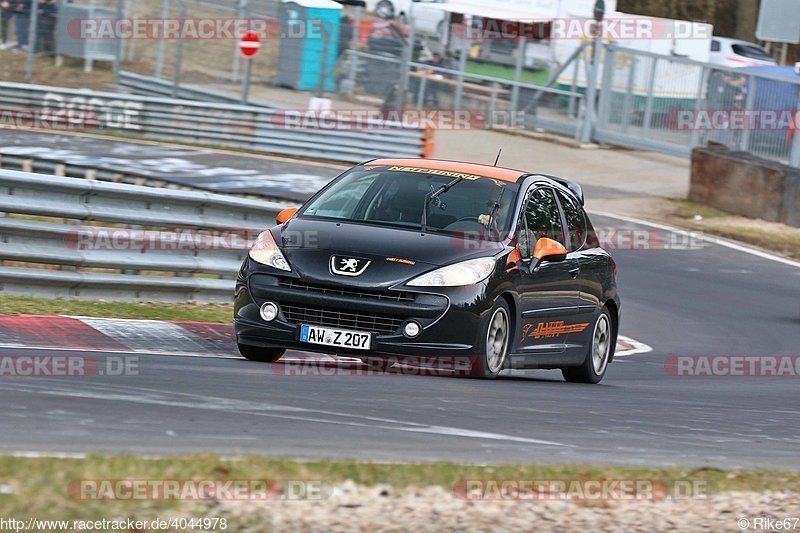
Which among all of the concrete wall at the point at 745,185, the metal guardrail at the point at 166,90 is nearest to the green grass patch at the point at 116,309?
the concrete wall at the point at 745,185

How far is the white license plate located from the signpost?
21.4 metres

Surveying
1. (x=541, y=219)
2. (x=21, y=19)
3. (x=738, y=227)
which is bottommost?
(x=738, y=227)

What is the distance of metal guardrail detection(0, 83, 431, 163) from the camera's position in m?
26.5

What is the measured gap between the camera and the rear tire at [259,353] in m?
9.41

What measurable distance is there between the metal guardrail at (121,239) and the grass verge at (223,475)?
5.94 metres

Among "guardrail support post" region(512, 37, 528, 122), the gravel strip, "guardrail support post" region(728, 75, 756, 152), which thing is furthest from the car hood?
"guardrail support post" region(512, 37, 528, 122)

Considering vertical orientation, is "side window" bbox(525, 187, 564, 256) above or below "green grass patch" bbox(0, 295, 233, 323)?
above

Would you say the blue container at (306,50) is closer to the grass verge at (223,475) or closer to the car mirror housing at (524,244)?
the car mirror housing at (524,244)

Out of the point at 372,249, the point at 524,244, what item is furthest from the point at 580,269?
the point at 372,249

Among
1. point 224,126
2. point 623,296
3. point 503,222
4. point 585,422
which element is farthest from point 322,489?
point 224,126

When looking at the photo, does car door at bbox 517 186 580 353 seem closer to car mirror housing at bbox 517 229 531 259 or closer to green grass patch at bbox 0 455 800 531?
car mirror housing at bbox 517 229 531 259

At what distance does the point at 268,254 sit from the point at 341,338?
2.76ft

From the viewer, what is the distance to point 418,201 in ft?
32.1

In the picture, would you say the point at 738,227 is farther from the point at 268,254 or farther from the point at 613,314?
the point at 268,254
